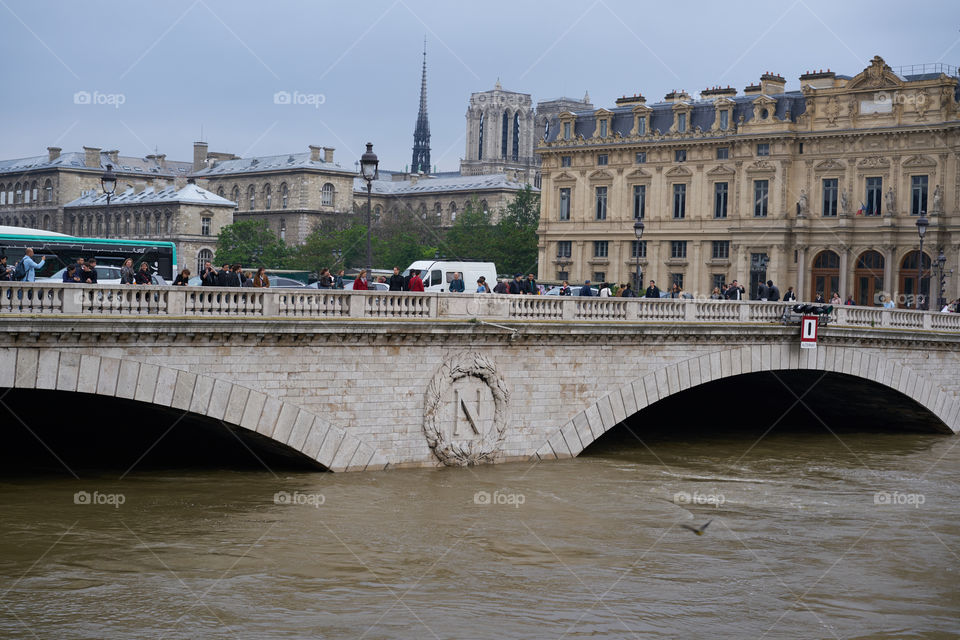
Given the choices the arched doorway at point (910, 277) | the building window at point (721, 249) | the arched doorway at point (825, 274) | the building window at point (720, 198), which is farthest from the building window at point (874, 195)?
the building window at point (721, 249)

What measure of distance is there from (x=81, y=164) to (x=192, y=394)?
374 feet

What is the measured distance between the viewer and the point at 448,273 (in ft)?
149

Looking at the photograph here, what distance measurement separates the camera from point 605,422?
31469 millimetres

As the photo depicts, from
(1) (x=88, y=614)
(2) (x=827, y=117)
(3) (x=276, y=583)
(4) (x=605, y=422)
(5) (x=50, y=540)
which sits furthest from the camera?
(2) (x=827, y=117)

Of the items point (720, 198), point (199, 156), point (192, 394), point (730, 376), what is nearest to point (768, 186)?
point (720, 198)

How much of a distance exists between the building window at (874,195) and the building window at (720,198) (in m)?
9.21

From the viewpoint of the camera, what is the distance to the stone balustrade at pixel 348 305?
22.8 m

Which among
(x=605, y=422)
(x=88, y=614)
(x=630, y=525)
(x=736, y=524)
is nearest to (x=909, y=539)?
(x=736, y=524)

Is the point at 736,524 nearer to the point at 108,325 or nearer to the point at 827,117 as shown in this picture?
the point at 108,325

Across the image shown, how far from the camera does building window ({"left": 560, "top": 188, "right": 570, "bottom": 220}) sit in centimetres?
9006

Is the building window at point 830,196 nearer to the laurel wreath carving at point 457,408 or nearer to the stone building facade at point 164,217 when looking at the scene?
the laurel wreath carving at point 457,408

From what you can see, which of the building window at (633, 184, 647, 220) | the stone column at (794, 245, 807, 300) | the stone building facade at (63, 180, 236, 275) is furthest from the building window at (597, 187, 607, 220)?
the stone building facade at (63, 180, 236, 275)

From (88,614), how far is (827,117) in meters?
65.5

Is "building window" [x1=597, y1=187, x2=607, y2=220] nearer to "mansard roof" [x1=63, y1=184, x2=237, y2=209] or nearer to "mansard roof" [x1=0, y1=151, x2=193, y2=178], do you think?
"mansard roof" [x1=63, y1=184, x2=237, y2=209]
